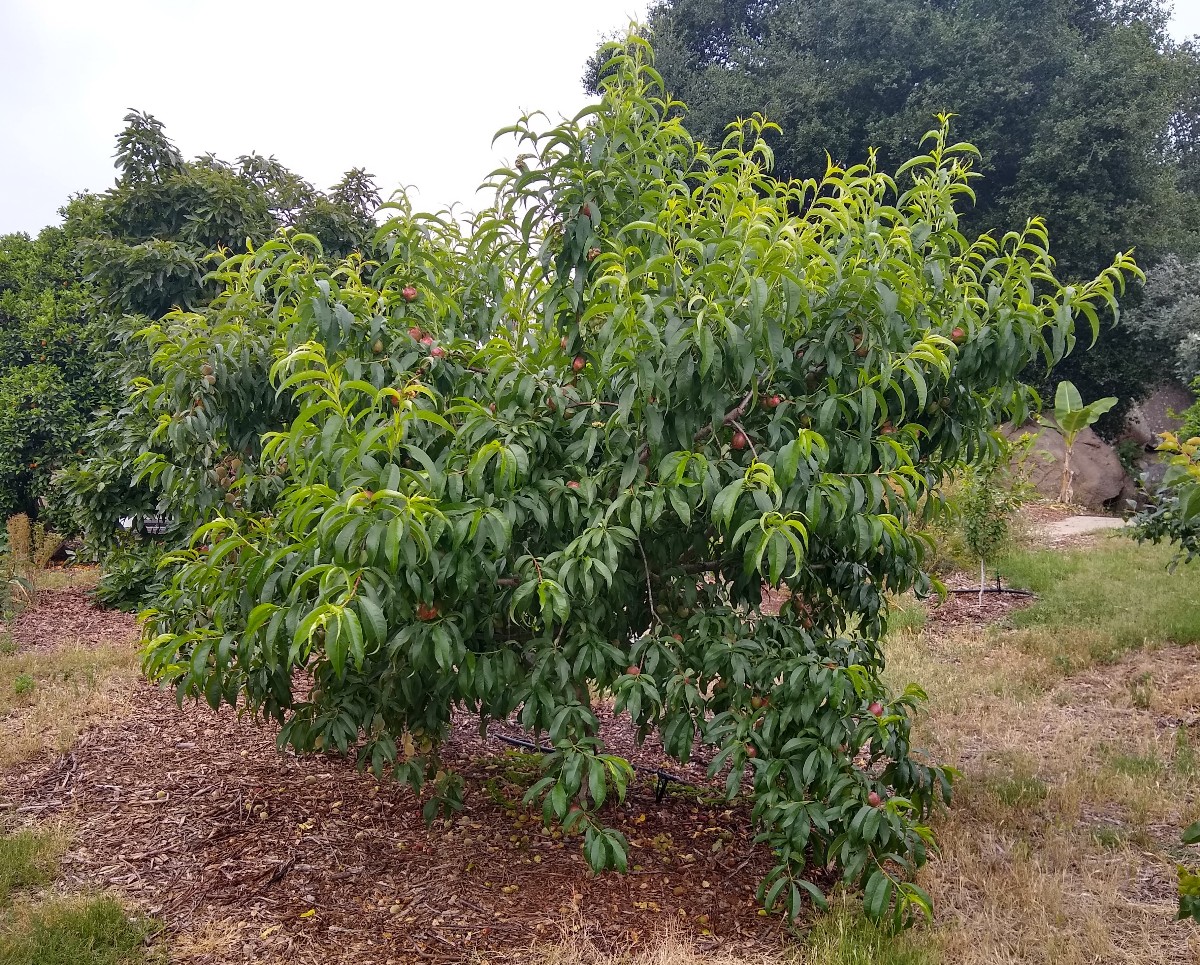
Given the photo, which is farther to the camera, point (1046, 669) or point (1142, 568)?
point (1142, 568)

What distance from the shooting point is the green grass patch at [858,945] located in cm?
272

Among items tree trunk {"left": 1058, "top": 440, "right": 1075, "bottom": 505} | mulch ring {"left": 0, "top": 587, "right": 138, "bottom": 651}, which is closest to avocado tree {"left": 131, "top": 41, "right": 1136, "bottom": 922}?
mulch ring {"left": 0, "top": 587, "right": 138, "bottom": 651}

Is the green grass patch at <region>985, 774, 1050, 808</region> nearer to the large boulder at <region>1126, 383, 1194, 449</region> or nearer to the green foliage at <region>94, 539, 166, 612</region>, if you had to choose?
the green foliage at <region>94, 539, 166, 612</region>

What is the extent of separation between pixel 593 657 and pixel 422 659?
543 millimetres

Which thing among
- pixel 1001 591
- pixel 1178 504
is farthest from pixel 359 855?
pixel 1001 591

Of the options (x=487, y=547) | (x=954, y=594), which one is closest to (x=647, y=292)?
(x=487, y=547)

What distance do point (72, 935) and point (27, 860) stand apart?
653 millimetres

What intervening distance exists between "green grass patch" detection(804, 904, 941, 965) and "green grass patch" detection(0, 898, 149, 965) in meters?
2.20

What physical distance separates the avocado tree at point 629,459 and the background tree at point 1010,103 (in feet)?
42.2

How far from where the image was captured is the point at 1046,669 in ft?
20.0

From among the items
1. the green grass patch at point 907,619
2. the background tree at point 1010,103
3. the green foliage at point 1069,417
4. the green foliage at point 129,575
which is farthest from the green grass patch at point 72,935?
the background tree at point 1010,103

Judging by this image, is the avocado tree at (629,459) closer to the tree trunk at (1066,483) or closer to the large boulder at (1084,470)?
the tree trunk at (1066,483)

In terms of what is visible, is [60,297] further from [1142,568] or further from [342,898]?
[1142,568]

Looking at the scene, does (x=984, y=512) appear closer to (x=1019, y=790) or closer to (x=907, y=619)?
(x=907, y=619)
